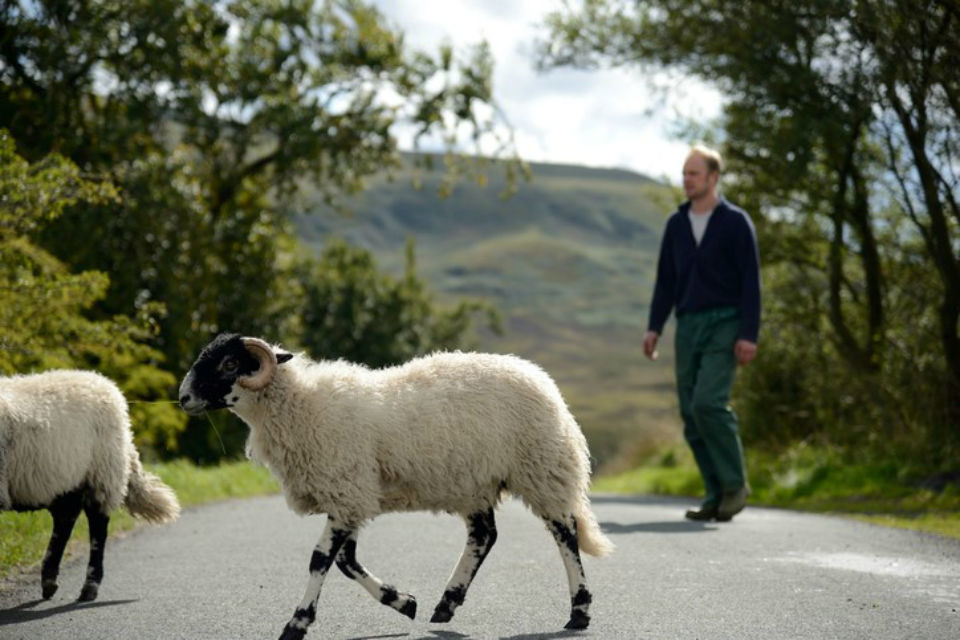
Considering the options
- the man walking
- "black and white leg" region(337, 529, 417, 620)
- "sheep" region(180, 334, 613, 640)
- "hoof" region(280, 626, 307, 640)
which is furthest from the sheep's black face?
the man walking

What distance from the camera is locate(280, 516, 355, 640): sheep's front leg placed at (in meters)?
6.14

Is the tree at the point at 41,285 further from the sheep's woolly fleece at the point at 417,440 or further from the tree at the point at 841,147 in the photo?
the tree at the point at 841,147

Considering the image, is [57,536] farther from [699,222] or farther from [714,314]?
[699,222]

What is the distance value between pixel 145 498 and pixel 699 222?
582 centimetres

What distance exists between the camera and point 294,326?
105 ft

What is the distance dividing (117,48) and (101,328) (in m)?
13.0

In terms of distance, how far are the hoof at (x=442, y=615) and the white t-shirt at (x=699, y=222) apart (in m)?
5.96

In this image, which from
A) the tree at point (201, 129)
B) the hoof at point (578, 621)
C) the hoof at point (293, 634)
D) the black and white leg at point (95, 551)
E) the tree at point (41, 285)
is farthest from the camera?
the tree at point (201, 129)

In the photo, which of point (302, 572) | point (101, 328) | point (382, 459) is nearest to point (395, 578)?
point (302, 572)

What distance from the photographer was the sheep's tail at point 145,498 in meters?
8.79

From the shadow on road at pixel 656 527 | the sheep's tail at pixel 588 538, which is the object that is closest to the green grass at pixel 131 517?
the sheep's tail at pixel 588 538

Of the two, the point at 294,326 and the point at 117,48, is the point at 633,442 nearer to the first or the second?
the point at 294,326

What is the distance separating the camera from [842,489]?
623 inches

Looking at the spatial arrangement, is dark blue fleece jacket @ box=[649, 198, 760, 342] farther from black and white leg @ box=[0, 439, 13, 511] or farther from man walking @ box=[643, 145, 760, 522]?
black and white leg @ box=[0, 439, 13, 511]
